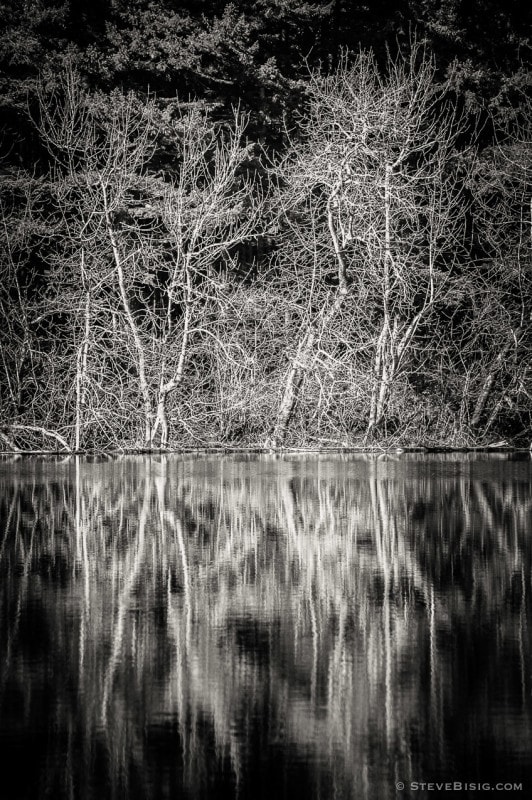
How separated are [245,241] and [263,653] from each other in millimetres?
24679

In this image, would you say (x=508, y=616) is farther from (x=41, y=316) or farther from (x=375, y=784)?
(x=41, y=316)

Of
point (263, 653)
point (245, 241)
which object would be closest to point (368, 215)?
point (245, 241)

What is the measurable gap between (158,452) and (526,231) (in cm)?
1004

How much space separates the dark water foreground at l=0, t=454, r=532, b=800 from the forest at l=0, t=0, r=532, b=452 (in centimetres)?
1066

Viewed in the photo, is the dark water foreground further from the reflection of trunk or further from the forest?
the reflection of trunk

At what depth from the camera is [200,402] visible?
22.1 meters

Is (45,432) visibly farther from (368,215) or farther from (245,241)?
(245,241)

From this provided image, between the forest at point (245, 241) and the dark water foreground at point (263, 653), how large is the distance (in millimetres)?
10664

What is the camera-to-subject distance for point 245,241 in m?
29.8

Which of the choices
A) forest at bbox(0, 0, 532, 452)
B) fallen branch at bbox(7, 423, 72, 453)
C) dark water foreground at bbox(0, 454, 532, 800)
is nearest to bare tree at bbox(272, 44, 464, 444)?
forest at bbox(0, 0, 532, 452)

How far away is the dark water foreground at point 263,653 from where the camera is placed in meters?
4.00

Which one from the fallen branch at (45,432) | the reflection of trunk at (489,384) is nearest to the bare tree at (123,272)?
the fallen branch at (45,432)

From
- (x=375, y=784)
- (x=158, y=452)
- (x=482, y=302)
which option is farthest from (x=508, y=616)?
(x=482, y=302)

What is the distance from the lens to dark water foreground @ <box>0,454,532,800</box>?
3996mm
